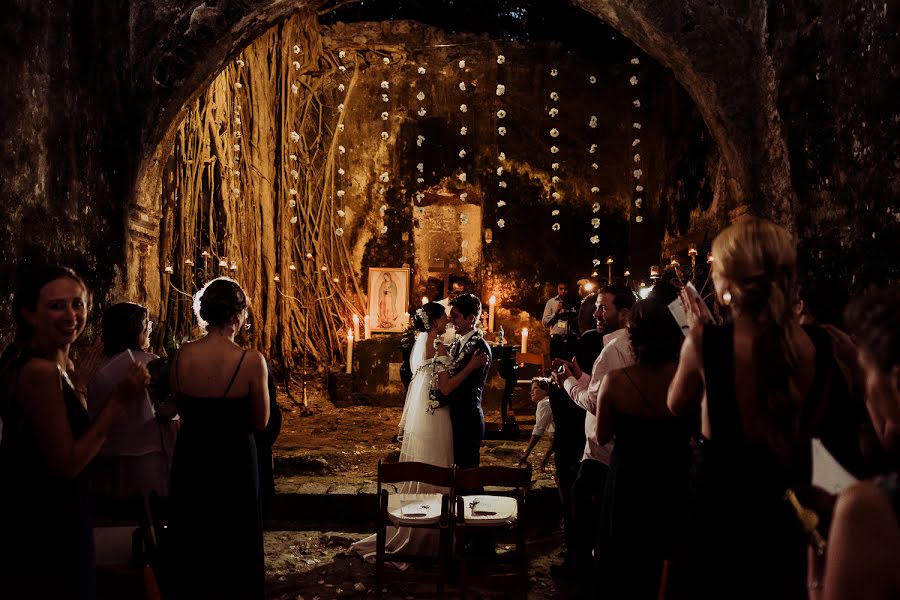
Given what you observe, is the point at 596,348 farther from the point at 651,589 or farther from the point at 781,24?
the point at 781,24

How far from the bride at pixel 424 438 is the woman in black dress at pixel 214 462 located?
5.54ft

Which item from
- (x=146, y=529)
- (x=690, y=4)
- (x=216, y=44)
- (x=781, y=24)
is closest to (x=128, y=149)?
(x=216, y=44)

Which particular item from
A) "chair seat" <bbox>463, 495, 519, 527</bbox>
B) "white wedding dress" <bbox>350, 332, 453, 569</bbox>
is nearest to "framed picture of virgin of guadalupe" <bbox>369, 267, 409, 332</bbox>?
"white wedding dress" <bbox>350, 332, 453, 569</bbox>

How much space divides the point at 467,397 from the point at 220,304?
1995 millimetres

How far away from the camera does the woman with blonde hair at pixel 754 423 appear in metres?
2.07

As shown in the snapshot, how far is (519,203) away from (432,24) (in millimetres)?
3191

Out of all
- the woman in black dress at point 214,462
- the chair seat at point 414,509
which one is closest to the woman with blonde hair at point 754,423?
the woman in black dress at point 214,462

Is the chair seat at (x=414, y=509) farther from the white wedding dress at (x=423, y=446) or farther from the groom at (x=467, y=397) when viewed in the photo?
the groom at (x=467, y=397)

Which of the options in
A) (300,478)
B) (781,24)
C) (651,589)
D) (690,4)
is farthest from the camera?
(300,478)

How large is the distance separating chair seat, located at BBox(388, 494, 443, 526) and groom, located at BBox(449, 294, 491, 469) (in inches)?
14.3

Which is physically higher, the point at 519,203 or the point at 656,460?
the point at 519,203

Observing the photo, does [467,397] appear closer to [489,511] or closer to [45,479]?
[489,511]

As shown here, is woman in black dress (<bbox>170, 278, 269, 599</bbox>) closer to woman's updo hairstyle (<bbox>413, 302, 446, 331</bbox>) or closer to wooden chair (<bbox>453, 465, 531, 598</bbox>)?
wooden chair (<bbox>453, 465, 531, 598</bbox>)

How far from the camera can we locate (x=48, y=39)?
4.25 meters
